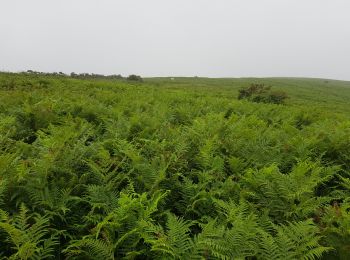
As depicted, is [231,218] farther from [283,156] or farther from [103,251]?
[283,156]

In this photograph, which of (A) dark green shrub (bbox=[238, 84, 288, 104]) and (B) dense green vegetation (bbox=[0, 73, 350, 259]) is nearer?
(B) dense green vegetation (bbox=[0, 73, 350, 259])

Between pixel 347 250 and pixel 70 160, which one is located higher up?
pixel 70 160

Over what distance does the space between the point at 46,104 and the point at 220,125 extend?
4794 mm

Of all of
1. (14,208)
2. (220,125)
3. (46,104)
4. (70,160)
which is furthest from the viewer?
(46,104)

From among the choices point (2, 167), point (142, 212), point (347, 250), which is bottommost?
point (347, 250)

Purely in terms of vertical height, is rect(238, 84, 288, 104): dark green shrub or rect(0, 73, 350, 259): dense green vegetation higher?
rect(0, 73, 350, 259): dense green vegetation

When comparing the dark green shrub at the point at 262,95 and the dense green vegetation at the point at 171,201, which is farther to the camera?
the dark green shrub at the point at 262,95

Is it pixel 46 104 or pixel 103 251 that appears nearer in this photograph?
pixel 103 251

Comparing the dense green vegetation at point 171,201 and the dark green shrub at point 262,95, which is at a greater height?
the dense green vegetation at point 171,201

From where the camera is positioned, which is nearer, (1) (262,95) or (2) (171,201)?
(2) (171,201)

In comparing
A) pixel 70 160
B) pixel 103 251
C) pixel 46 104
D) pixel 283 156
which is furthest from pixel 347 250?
pixel 46 104

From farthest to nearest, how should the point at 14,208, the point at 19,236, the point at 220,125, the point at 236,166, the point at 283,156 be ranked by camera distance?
the point at 220,125, the point at 283,156, the point at 236,166, the point at 14,208, the point at 19,236

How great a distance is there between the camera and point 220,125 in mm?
7879

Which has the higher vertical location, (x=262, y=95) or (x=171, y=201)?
(x=171, y=201)
